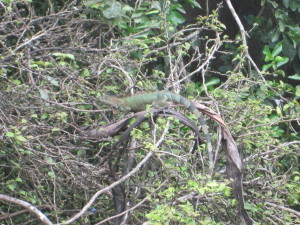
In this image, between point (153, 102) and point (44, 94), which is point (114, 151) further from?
point (44, 94)

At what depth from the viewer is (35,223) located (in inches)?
157

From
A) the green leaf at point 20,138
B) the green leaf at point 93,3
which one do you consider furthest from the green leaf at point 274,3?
the green leaf at point 20,138

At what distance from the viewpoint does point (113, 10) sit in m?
4.72

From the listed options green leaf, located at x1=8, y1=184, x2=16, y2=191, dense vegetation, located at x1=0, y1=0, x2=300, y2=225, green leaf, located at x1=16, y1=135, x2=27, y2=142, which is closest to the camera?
green leaf, located at x1=16, y1=135, x2=27, y2=142

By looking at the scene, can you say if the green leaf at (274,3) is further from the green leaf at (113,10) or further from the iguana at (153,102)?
the iguana at (153,102)

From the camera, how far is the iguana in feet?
11.2

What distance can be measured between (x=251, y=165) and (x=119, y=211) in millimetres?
936

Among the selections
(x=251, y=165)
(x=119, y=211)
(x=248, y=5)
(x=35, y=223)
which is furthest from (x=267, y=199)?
(x=248, y=5)

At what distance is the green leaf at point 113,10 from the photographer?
470 centimetres

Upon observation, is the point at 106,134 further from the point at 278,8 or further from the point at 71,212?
the point at 278,8

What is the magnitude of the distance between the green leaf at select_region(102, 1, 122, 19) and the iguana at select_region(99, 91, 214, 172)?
94cm

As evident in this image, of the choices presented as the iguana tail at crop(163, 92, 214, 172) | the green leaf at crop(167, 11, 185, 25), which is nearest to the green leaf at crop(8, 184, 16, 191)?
the iguana tail at crop(163, 92, 214, 172)

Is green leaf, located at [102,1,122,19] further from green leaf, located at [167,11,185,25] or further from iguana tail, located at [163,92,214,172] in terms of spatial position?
iguana tail, located at [163,92,214,172]

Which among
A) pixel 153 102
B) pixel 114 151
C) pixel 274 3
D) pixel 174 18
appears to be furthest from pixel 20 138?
pixel 274 3
